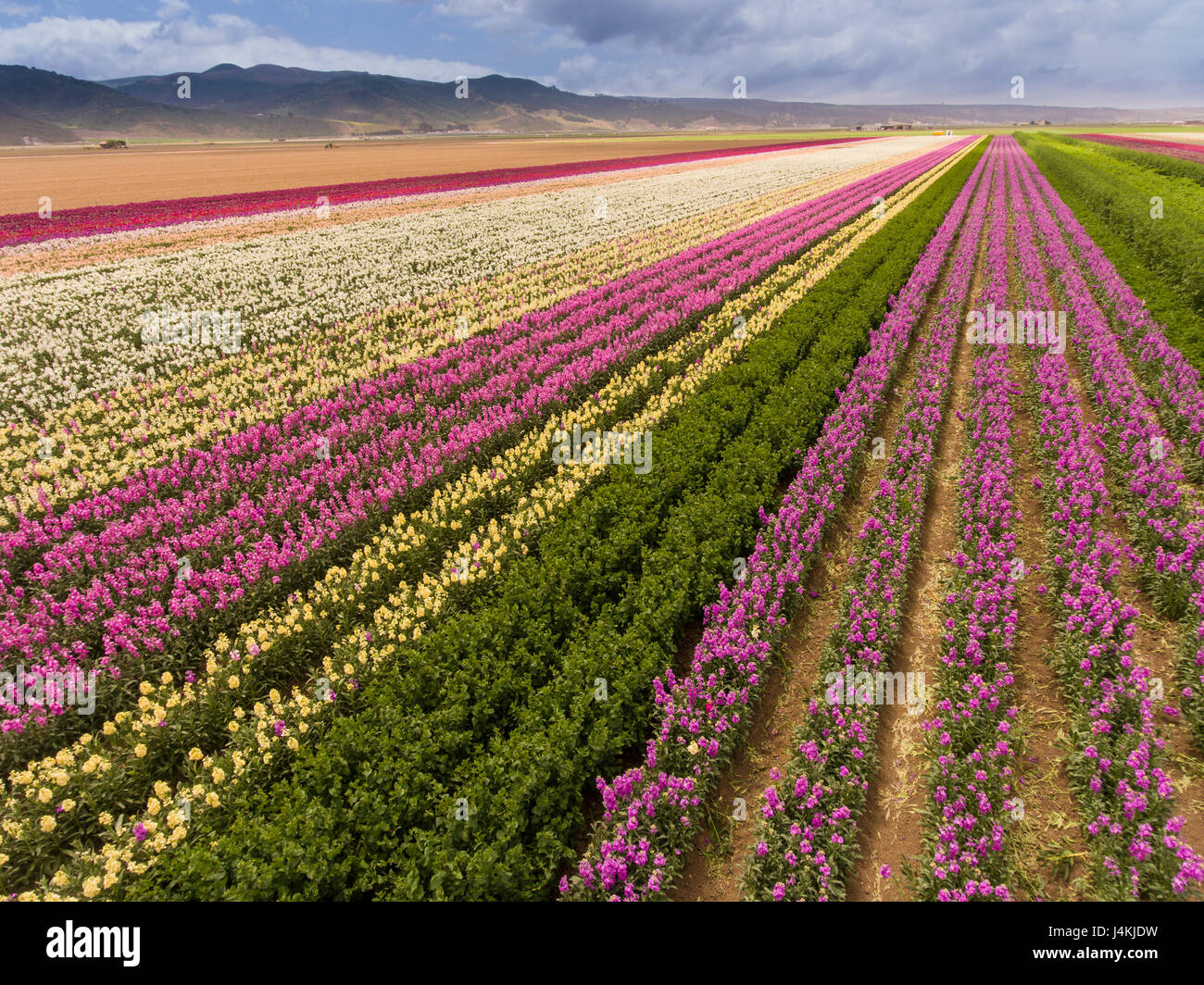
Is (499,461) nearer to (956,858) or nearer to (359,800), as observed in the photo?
(359,800)

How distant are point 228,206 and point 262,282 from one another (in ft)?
99.2

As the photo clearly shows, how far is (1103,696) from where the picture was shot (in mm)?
5984

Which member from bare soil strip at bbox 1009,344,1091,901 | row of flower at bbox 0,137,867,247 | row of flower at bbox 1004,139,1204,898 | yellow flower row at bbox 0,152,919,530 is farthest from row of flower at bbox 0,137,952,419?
row of flower at bbox 1004,139,1204,898

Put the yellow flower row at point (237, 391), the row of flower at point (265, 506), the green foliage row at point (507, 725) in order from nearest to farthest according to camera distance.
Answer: the green foliage row at point (507, 725) < the row of flower at point (265, 506) < the yellow flower row at point (237, 391)

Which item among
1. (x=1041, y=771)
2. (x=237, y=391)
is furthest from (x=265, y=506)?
(x=1041, y=771)

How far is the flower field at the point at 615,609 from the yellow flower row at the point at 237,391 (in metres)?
0.14

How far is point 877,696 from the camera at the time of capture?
644 centimetres

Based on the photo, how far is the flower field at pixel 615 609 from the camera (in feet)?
16.2

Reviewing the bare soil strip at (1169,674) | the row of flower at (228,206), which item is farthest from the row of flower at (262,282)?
the bare soil strip at (1169,674)

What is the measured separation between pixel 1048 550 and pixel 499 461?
8.66 metres

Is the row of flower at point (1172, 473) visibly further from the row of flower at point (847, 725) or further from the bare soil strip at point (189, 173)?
the bare soil strip at point (189, 173)

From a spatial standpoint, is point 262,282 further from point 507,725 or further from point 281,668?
point 507,725
